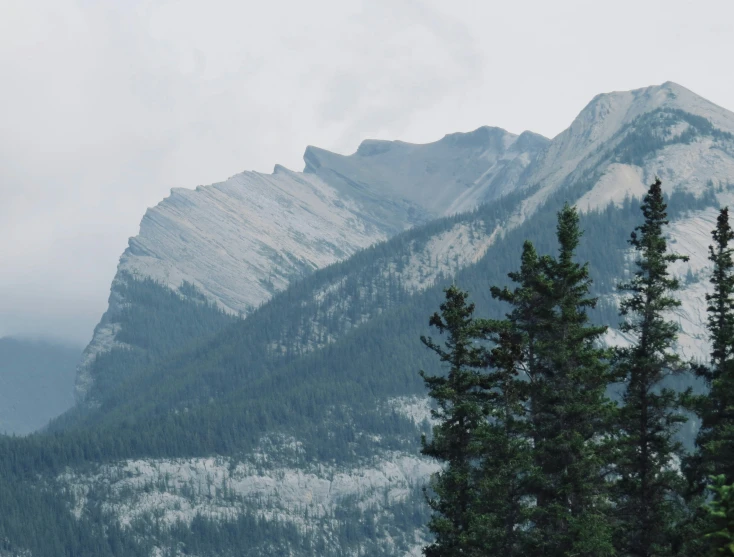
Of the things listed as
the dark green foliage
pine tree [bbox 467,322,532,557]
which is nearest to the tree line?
pine tree [bbox 467,322,532,557]

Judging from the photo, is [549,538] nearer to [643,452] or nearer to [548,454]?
[548,454]

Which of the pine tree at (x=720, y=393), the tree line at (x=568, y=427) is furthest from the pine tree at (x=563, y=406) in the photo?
the pine tree at (x=720, y=393)

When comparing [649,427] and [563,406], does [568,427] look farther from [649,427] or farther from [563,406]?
[649,427]

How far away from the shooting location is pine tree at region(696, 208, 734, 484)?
46.0 m

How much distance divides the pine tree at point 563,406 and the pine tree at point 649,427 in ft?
7.28

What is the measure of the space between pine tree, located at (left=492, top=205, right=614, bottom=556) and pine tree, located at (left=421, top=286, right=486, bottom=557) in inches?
87.9

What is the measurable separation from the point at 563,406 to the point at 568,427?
113 centimetres

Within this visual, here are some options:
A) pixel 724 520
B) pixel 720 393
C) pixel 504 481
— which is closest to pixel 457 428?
pixel 504 481

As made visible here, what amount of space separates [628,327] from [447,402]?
9015mm

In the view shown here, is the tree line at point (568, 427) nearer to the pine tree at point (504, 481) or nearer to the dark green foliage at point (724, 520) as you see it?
the pine tree at point (504, 481)

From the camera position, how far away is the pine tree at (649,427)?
166 feet

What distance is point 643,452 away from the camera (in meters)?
51.8

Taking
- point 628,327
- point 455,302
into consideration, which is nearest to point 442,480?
point 455,302

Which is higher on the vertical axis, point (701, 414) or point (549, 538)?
point (701, 414)
